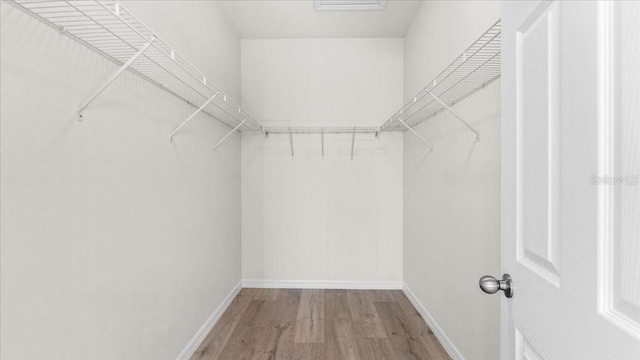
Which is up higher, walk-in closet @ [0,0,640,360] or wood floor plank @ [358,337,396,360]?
walk-in closet @ [0,0,640,360]

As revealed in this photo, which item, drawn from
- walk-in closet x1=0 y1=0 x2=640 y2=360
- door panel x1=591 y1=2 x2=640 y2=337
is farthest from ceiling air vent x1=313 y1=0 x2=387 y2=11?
door panel x1=591 y1=2 x2=640 y2=337

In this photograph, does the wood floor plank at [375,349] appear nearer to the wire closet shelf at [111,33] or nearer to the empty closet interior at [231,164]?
the empty closet interior at [231,164]

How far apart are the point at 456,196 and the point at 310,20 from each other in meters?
1.95

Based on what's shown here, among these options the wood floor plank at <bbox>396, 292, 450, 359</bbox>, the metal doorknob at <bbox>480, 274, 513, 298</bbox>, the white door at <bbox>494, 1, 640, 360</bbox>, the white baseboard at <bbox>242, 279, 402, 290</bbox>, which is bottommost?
the wood floor plank at <bbox>396, 292, 450, 359</bbox>

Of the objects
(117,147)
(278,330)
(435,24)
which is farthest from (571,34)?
(278,330)

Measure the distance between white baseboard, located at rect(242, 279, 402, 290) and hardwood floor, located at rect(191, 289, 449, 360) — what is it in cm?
13

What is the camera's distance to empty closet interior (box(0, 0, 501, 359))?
0.94 m

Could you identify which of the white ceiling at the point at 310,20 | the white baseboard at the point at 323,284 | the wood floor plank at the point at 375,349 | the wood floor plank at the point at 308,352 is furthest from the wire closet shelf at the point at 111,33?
the white baseboard at the point at 323,284

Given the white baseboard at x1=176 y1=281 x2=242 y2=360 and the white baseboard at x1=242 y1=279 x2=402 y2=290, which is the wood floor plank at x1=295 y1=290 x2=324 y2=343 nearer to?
the white baseboard at x1=242 y1=279 x2=402 y2=290

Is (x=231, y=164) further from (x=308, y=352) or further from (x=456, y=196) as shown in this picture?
(x=456, y=196)

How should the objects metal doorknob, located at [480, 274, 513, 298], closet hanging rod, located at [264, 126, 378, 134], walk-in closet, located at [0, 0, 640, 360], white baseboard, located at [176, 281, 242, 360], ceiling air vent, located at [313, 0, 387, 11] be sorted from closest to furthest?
walk-in closet, located at [0, 0, 640, 360]
metal doorknob, located at [480, 274, 513, 298]
white baseboard, located at [176, 281, 242, 360]
ceiling air vent, located at [313, 0, 387, 11]
closet hanging rod, located at [264, 126, 378, 134]

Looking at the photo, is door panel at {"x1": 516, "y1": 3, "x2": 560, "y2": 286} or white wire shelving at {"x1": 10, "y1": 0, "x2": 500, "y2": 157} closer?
door panel at {"x1": 516, "y1": 3, "x2": 560, "y2": 286}

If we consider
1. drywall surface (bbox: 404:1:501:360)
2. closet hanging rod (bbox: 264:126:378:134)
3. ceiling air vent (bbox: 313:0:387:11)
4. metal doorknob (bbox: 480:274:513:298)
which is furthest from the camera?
closet hanging rod (bbox: 264:126:378:134)

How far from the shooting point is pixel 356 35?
301 centimetres
